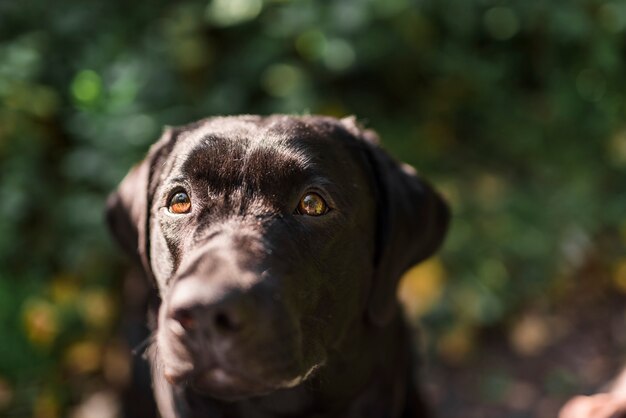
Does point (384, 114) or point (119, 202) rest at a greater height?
point (119, 202)

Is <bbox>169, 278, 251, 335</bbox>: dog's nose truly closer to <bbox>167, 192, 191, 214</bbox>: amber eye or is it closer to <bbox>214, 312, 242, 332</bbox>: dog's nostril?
<bbox>214, 312, 242, 332</bbox>: dog's nostril

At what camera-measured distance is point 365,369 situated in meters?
2.51

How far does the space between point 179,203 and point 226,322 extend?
0.61 m

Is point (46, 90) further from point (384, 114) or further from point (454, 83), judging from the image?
point (454, 83)

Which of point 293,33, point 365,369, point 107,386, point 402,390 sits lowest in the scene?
point 107,386

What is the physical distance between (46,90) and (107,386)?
1.55 meters

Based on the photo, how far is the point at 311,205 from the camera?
87.0 inches

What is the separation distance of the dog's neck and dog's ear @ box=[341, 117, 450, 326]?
0.45 feet

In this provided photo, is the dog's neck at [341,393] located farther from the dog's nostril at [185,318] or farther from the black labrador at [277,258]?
the dog's nostril at [185,318]

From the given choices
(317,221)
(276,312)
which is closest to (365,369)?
(317,221)

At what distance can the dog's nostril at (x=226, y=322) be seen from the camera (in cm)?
173

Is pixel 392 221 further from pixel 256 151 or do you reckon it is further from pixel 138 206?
pixel 138 206

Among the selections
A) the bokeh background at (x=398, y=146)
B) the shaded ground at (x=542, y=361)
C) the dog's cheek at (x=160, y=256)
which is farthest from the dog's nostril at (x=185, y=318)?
the shaded ground at (x=542, y=361)

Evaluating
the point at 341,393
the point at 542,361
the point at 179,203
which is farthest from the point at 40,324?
the point at 542,361
